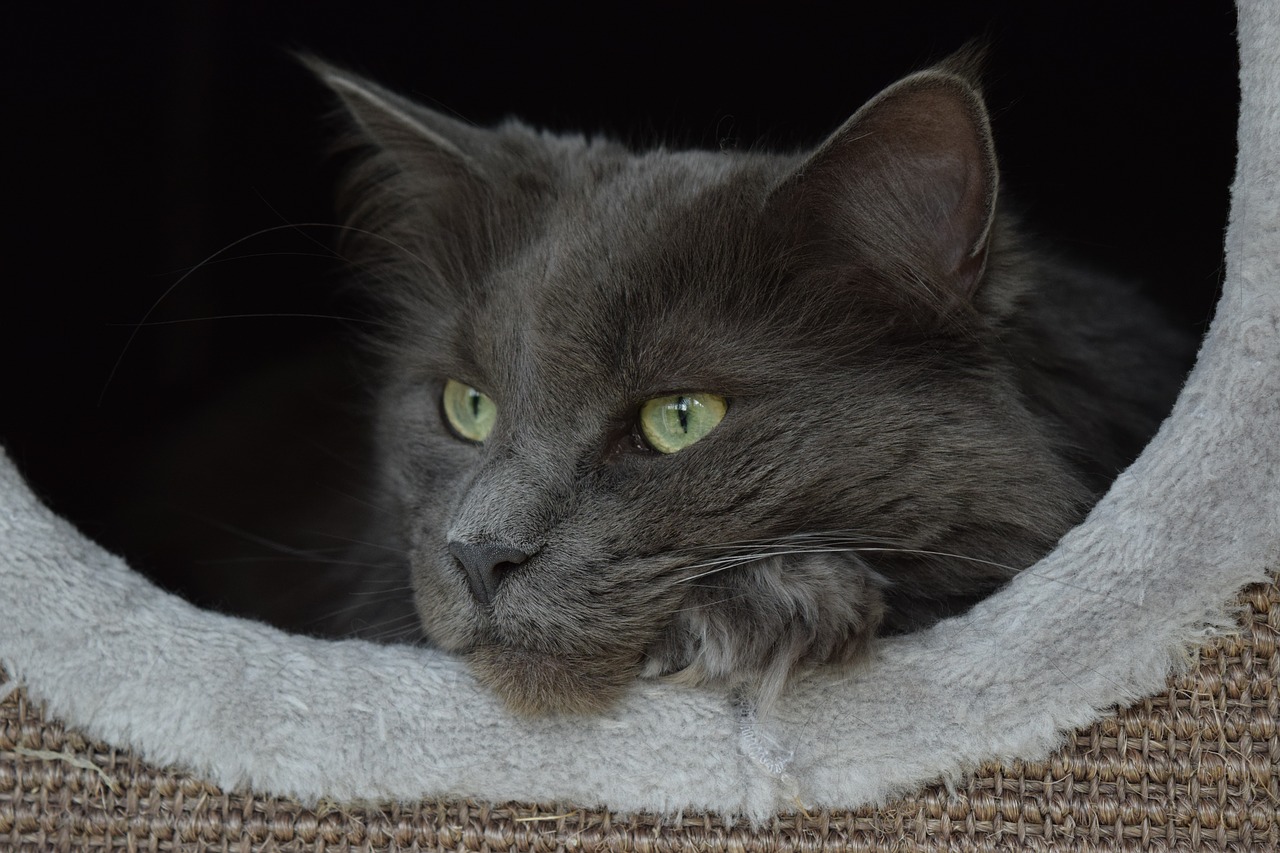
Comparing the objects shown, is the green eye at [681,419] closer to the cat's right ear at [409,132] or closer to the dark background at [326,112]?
the cat's right ear at [409,132]

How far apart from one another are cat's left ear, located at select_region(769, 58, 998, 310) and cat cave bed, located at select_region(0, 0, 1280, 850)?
29 centimetres

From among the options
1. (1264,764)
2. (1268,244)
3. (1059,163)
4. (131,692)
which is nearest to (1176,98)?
(1059,163)

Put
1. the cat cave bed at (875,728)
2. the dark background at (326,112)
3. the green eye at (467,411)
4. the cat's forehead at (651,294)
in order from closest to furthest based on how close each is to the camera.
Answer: the cat cave bed at (875,728), the cat's forehead at (651,294), the green eye at (467,411), the dark background at (326,112)

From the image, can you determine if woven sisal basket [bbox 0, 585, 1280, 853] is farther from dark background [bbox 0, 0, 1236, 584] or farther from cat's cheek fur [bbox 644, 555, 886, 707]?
dark background [bbox 0, 0, 1236, 584]

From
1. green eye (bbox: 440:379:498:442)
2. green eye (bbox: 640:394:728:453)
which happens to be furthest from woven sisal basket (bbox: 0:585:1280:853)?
green eye (bbox: 440:379:498:442)

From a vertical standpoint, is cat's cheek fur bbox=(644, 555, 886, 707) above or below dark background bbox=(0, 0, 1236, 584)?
below

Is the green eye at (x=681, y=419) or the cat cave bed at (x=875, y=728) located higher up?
the green eye at (x=681, y=419)

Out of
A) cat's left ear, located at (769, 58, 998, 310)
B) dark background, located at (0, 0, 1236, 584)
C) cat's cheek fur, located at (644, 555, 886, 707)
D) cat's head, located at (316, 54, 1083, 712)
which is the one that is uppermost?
dark background, located at (0, 0, 1236, 584)

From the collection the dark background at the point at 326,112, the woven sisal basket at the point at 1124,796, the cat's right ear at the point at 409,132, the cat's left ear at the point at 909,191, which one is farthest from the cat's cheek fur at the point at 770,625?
the dark background at the point at 326,112

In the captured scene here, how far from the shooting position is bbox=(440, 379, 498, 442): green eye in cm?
150

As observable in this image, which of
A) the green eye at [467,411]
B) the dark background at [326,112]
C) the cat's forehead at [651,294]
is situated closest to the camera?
the cat's forehead at [651,294]

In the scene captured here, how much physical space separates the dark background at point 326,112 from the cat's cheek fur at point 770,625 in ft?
4.56

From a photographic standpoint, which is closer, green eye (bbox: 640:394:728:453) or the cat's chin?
the cat's chin

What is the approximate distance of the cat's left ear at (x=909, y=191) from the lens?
3.69ft
